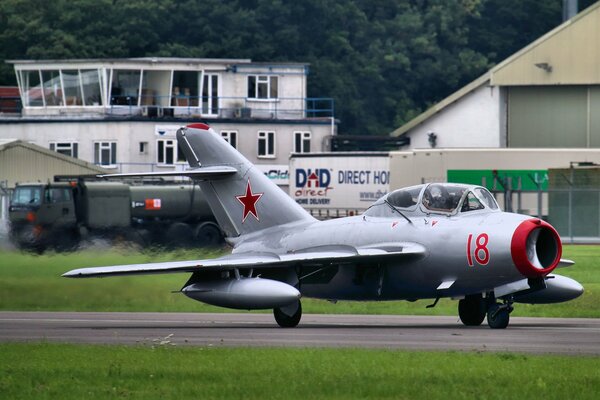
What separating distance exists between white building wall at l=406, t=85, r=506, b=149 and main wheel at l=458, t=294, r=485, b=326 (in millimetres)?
50292

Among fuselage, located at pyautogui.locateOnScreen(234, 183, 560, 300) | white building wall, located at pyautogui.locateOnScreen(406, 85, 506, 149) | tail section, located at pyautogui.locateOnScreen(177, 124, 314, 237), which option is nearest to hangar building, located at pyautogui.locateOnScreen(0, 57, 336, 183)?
white building wall, located at pyautogui.locateOnScreen(406, 85, 506, 149)

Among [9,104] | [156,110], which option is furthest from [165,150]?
[9,104]

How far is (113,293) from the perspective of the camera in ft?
90.3

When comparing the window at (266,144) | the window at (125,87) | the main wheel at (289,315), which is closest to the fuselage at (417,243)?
the main wheel at (289,315)

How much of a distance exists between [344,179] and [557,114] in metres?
12.6

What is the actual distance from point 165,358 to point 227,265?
625 centimetres

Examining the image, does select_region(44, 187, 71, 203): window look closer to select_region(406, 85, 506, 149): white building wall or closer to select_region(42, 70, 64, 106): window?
select_region(42, 70, 64, 106): window

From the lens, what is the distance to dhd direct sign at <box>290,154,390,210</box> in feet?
219

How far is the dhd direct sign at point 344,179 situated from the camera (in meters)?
66.8

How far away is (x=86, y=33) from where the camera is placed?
100 m

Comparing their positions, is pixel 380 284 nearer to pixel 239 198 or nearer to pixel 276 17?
pixel 239 198

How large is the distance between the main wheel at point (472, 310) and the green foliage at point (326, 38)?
73.3 meters

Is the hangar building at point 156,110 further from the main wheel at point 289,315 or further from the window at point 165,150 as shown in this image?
the main wheel at point 289,315

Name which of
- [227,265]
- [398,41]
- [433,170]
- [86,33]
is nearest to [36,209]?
[433,170]
